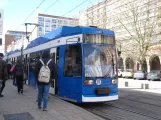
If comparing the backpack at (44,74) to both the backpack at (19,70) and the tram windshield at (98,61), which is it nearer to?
the tram windshield at (98,61)

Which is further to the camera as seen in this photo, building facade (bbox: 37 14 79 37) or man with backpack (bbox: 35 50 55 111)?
building facade (bbox: 37 14 79 37)

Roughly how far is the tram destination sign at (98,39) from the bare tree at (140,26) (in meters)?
33.5

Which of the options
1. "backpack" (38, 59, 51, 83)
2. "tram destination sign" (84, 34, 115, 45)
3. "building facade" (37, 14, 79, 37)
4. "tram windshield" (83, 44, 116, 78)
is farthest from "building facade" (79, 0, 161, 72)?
"backpack" (38, 59, 51, 83)

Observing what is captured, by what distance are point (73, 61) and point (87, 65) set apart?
2.25 ft

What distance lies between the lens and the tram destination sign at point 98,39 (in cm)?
1040

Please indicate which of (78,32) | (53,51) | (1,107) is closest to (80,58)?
Answer: (78,32)

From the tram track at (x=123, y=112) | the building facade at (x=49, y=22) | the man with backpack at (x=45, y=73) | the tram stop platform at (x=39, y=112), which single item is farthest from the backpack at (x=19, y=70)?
the building facade at (x=49, y=22)

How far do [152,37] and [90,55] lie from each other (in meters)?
37.6

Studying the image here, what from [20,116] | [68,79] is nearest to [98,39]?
[68,79]

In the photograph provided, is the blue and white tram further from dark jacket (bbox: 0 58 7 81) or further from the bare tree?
the bare tree

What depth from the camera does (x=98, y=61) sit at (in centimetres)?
1034

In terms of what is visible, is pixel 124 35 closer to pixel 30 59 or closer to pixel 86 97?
pixel 30 59

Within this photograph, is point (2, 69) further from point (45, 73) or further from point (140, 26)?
point (140, 26)

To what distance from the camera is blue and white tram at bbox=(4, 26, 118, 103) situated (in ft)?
33.1
